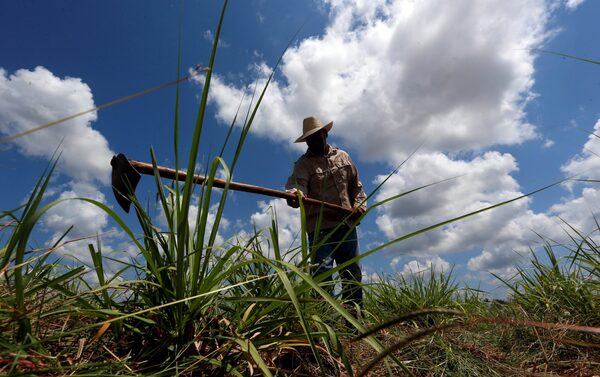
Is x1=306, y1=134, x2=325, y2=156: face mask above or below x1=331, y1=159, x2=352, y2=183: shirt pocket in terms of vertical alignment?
above

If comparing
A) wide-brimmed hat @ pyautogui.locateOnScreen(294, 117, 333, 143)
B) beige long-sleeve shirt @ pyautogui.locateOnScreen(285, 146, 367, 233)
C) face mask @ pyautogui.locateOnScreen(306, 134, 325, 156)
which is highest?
wide-brimmed hat @ pyautogui.locateOnScreen(294, 117, 333, 143)

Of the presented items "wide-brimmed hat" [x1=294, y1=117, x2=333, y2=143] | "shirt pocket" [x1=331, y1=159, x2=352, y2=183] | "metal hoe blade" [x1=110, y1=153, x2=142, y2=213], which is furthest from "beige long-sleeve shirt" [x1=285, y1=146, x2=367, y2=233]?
"metal hoe blade" [x1=110, y1=153, x2=142, y2=213]

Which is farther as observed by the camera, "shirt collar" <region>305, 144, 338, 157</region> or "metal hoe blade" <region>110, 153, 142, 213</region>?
"shirt collar" <region>305, 144, 338, 157</region>

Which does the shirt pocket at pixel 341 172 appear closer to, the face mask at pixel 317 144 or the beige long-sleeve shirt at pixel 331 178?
the beige long-sleeve shirt at pixel 331 178

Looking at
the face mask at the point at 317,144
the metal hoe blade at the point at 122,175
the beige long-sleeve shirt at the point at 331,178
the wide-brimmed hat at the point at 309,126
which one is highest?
the wide-brimmed hat at the point at 309,126

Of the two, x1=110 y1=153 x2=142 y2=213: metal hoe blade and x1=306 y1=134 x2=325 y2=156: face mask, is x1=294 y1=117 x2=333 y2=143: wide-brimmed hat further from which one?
x1=110 y1=153 x2=142 y2=213: metal hoe blade

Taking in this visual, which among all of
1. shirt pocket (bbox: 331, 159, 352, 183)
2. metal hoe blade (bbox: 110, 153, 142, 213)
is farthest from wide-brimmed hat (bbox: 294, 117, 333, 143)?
metal hoe blade (bbox: 110, 153, 142, 213)

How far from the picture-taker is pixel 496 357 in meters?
2.13

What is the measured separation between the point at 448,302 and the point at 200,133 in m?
3.15

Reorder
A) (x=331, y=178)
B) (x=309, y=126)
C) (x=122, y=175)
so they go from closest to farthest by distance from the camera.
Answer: (x=122, y=175), (x=331, y=178), (x=309, y=126)

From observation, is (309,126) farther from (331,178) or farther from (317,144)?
(331,178)

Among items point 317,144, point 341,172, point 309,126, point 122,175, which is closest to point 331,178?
point 341,172

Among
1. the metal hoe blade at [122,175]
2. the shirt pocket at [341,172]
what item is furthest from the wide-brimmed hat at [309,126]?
the metal hoe blade at [122,175]

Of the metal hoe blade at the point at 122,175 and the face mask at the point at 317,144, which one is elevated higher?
the face mask at the point at 317,144
